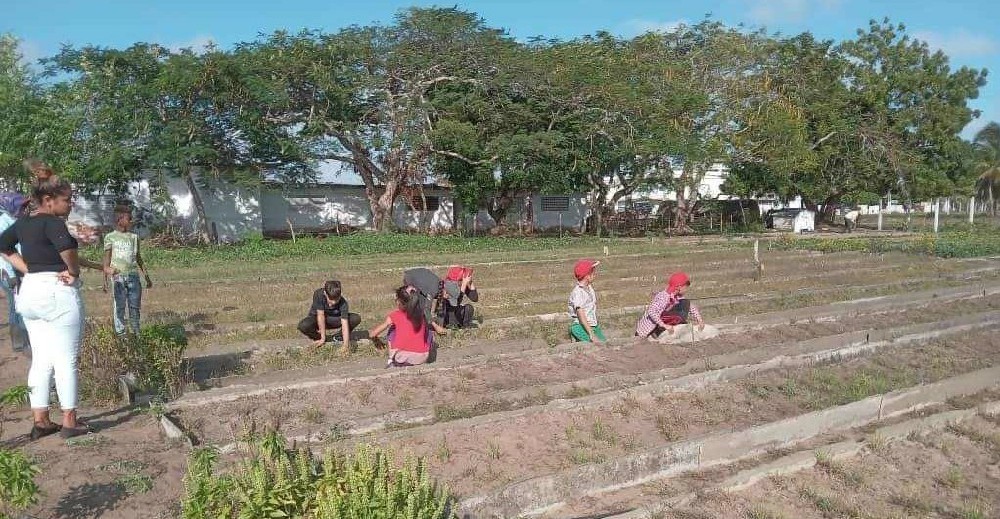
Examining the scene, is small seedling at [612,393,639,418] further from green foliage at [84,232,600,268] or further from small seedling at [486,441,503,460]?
green foliage at [84,232,600,268]

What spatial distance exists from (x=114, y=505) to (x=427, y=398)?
2.86m

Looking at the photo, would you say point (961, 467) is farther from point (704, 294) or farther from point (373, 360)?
point (704, 294)

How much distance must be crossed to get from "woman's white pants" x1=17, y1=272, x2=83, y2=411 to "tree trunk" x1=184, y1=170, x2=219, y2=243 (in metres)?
21.0

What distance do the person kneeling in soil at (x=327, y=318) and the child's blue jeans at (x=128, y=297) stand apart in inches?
66.1

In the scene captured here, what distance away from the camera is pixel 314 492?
353 centimetres

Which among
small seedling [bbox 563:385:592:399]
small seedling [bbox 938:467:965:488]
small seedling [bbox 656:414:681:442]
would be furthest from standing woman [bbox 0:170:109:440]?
small seedling [bbox 938:467:965:488]

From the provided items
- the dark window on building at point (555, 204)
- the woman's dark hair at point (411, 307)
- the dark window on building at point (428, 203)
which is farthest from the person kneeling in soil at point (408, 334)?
the dark window on building at point (555, 204)

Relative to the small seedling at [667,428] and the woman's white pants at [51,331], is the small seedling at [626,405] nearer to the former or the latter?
the small seedling at [667,428]

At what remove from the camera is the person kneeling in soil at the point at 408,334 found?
23.6ft

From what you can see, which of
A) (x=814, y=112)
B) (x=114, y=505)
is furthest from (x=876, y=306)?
(x=814, y=112)

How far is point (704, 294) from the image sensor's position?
13180mm

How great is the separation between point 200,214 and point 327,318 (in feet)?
62.9

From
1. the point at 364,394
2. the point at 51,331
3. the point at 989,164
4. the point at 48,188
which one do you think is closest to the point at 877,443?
the point at 364,394

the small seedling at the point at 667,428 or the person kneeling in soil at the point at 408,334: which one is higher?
the person kneeling in soil at the point at 408,334
